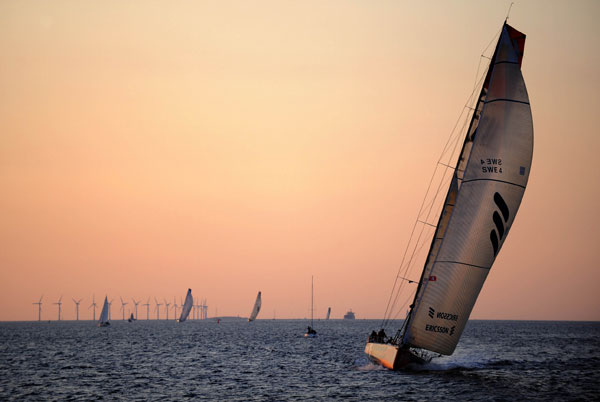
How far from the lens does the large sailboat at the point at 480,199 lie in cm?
4250

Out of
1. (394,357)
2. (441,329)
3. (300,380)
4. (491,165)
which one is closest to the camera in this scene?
(491,165)

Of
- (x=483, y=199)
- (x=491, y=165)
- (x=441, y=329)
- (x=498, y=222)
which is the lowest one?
(x=441, y=329)

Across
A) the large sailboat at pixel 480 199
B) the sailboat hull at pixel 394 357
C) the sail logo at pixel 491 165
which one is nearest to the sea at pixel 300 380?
the sailboat hull at pixel 394 357

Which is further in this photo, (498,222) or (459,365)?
(459,365)

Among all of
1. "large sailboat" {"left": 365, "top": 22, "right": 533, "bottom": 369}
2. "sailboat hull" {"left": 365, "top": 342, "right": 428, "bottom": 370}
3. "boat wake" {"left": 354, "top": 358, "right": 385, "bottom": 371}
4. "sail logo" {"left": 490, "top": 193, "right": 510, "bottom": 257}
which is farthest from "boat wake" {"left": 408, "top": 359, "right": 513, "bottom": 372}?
"sail logo" {"left": 490, "top": 193, "right": 510, "bottom": 257}

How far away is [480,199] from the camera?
143 ft

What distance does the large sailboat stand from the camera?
42.5 meters

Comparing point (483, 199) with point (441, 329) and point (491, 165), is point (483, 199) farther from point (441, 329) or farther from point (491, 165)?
point (441, 329)

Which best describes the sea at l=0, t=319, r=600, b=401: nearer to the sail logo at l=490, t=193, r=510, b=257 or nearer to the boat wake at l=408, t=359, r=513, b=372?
the boat wake at l=408, t=359, r=513, b=372

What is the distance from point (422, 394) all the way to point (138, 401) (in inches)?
712

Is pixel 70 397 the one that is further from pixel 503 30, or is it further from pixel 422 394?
pixel 503 30

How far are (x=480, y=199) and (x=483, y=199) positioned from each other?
0.61ft

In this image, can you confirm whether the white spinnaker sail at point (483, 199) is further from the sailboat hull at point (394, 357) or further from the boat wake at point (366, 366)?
the boat wake at point (366, 366)

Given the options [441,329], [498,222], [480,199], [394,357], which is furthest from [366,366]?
[480,199]
